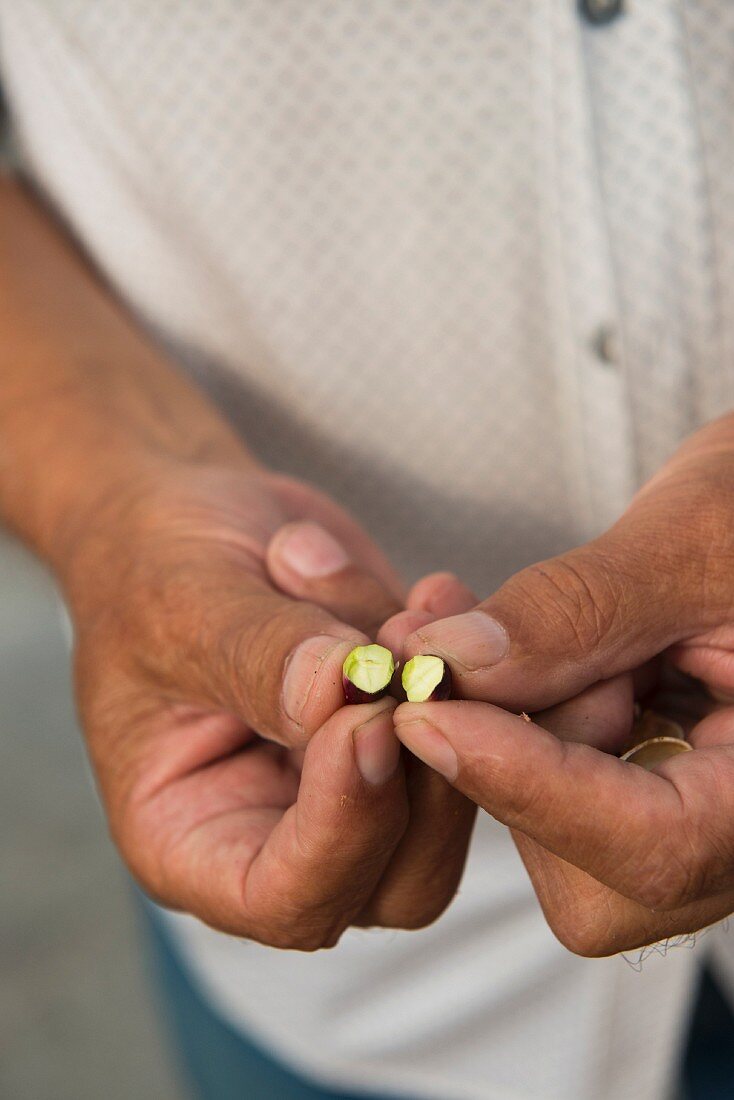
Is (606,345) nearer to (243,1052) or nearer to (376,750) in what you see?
(376,750)

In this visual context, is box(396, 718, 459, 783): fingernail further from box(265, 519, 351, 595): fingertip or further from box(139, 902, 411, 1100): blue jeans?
box(139, 902, 411, 1100): blue jeans

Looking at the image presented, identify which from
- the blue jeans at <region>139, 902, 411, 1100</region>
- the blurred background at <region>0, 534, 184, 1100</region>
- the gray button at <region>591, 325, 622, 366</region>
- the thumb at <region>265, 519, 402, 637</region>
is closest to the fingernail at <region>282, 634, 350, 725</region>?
the thumb at <region>265, 519, 402, 637</region>

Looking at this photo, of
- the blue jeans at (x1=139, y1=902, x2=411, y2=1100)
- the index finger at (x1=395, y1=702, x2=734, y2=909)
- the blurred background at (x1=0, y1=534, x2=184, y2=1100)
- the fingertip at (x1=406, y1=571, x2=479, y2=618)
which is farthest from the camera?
the blurred background at (x1=0, y1=534, x2=184, y2=1100)

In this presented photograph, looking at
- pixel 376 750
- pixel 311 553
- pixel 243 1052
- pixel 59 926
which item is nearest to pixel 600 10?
pixel 311 553

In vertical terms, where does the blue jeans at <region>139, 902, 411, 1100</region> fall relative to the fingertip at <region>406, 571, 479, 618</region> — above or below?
below

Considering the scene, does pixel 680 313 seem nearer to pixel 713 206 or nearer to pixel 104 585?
pixel 713 206

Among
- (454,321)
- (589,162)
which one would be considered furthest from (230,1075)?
(589,162)
